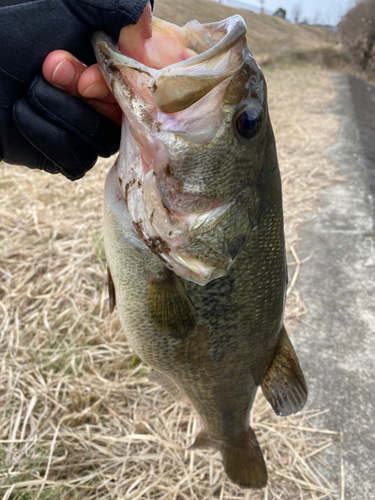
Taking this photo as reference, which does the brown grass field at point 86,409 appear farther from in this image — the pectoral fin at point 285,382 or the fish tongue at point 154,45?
the fish tongue at point 154,45

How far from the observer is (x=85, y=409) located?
7.14 feet

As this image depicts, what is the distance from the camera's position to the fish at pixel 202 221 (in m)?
1.02

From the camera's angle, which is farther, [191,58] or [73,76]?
[73,76]

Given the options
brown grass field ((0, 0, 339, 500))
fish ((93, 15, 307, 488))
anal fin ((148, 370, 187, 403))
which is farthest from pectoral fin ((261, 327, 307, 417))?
brown grass field ((0, 0, 339, 500))

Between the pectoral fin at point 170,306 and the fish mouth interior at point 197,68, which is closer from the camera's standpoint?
the fish mouth interior at point 197,68

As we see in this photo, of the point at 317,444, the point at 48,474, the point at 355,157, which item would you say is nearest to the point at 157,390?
the point at 48,474

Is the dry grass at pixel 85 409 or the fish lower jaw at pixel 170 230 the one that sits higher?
the fish lower jaw at pixel 170 230

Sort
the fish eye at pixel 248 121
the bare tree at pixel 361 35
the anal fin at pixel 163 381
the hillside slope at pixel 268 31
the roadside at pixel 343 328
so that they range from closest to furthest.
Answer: the fish eye at pixel 248 121 → the anal fin at pixel 163 381 → the roadside at pixel 343 328 → the hillside slope at pixel 268 31 → the bare tree at pixel 361 35

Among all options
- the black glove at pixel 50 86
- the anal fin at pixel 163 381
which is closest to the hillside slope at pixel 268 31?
the black glove at pixel 50 86

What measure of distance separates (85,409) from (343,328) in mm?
1804

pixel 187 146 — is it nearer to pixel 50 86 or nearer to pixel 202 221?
pixel 202 221

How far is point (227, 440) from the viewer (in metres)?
1.76

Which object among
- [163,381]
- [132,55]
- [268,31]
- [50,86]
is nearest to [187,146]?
[132,55]

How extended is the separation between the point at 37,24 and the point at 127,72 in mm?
302
